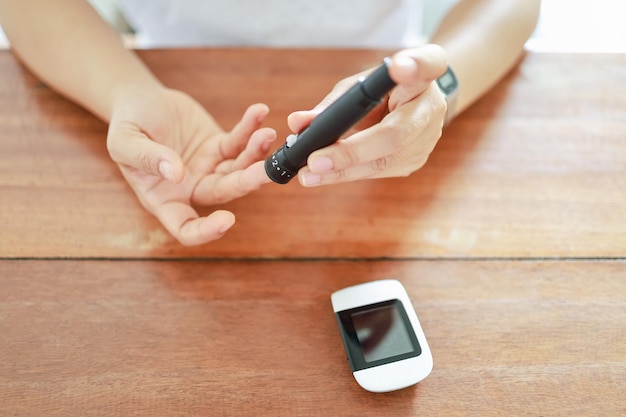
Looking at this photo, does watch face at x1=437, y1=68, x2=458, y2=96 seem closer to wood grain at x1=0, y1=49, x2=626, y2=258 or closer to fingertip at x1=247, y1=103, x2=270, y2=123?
wood grain at x1=0, y1=49, x2=626, y2=258

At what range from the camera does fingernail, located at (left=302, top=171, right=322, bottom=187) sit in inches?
18.4

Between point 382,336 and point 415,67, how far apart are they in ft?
0.86

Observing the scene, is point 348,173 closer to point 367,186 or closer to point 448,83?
point 367,186

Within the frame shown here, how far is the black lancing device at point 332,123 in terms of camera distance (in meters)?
0.37

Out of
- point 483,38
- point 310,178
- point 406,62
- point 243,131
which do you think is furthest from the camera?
point 483,38

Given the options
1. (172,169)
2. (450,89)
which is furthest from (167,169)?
(450,89)

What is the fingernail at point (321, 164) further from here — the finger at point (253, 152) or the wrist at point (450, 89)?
the wrist at point (450, 89)

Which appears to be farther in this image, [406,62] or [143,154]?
[143,154]

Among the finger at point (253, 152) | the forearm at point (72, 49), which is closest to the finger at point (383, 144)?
the finger at point (253, 152)

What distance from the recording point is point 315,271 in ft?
1.76

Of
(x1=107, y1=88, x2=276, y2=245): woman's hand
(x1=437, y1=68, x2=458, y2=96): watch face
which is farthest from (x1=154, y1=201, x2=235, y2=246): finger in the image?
(x1=437, y1=68, x2=458, y2=96): watch face

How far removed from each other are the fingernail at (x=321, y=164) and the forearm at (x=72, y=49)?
1.04 ft

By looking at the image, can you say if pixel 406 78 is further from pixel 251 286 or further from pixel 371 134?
pixel 251 286

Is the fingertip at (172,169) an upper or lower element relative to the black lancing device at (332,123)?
lower
